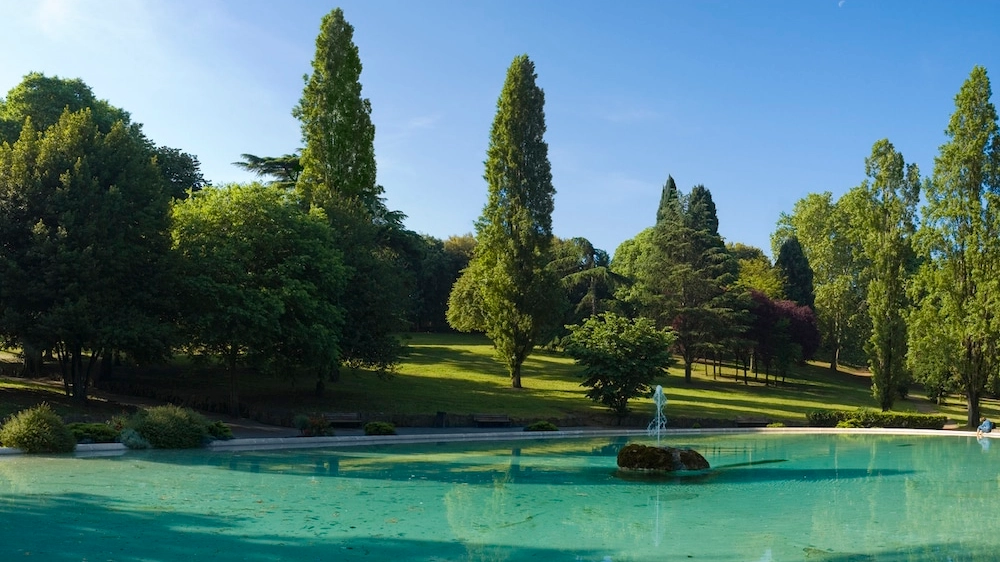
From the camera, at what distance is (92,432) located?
70.2ft

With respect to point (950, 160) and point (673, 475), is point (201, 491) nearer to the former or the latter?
point (673, 475)

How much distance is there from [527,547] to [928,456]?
70.5 ft

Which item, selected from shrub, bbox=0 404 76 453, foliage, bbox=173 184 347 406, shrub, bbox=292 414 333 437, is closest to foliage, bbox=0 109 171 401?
foliage, bbox=173 184 347 406

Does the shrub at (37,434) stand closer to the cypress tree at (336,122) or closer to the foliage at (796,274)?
the cypress tree at (336,122)

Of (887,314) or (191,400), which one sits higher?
(887,314)

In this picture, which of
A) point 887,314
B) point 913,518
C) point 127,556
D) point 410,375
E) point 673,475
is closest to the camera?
point 127,556

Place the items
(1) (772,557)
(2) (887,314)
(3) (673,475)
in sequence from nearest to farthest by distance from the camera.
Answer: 1. (1) (772,557)
2. (3) (673,475)
3. (2) (887,314)

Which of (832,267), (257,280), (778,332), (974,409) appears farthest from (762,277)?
(257,280)

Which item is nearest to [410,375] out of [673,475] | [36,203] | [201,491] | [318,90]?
[318,90]

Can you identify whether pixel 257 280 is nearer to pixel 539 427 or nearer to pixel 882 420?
pixel 539 427

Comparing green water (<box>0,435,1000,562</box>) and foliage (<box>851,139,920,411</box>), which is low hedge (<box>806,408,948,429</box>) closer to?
foliage (<box>851,139,920,411</box>)

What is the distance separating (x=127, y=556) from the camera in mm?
9805

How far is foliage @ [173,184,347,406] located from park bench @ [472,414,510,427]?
6588 millimetres

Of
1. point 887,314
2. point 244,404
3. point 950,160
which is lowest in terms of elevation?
point 244,404
